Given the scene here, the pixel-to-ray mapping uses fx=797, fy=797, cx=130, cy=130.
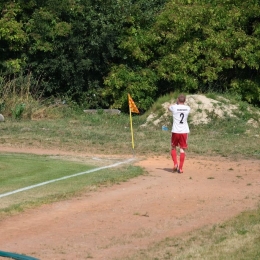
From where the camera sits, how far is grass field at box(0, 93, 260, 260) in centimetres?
1035

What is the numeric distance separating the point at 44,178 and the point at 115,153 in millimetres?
5016

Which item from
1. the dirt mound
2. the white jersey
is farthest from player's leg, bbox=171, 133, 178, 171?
the dirt mound

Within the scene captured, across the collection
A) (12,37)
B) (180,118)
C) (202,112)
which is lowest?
(202,112)

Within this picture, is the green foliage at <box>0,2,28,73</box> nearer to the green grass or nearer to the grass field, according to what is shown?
the grass field

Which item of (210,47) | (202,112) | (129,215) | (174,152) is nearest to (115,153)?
(174,152)

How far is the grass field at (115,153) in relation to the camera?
34.0 feet

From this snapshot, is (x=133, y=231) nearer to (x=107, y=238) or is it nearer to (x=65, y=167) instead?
(x=107, y=238)

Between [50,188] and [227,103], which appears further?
[227,103]

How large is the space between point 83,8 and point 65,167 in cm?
1649

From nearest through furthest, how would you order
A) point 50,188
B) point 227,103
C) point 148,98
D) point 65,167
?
point 50,188
point 65,167
point 227,103
point 148,98

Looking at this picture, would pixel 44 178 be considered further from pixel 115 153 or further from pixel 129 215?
pixel 115 153

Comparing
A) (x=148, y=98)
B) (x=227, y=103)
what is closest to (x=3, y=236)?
(x=227, y=103)

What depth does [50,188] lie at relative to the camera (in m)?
14.5

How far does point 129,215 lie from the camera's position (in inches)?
486
